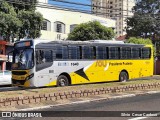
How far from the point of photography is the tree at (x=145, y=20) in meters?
55.9

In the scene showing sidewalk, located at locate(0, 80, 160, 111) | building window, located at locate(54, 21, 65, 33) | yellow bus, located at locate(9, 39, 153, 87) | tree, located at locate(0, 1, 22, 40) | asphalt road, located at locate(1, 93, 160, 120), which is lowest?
asphalt road, located at locate(1, 93, 160, 120)

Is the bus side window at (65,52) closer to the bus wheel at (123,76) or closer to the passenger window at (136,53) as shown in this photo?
the bus wheel at (123,76)

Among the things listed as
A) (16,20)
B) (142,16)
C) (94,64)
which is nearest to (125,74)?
(94,64)

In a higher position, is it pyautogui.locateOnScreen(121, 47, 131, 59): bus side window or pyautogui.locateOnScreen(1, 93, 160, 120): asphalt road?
pyautogui.locateOnScreen(121, 47, 131, 59): bus side window

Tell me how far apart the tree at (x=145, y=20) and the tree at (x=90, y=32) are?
38.9 ft

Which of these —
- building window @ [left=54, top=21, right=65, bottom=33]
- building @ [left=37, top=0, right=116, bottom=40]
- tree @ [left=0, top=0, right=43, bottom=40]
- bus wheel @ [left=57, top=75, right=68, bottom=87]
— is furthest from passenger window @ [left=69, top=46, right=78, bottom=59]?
building window @ [left=54, top=21, right=65, bottom=33]

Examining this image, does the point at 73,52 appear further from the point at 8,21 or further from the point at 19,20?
the point at 19,20

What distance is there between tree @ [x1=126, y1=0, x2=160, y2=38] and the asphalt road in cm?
4330

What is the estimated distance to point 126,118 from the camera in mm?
9586

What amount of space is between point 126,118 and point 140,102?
11.9ft

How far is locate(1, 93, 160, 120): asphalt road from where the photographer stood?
9906 mm

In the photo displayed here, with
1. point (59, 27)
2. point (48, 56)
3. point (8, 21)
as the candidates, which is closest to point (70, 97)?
point (48, 56)

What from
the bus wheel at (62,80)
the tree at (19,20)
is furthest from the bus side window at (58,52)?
the tree at (19,20)

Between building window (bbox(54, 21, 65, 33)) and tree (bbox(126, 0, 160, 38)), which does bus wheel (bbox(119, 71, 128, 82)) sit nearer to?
building window (bbox(54, 21, 65, 33))
